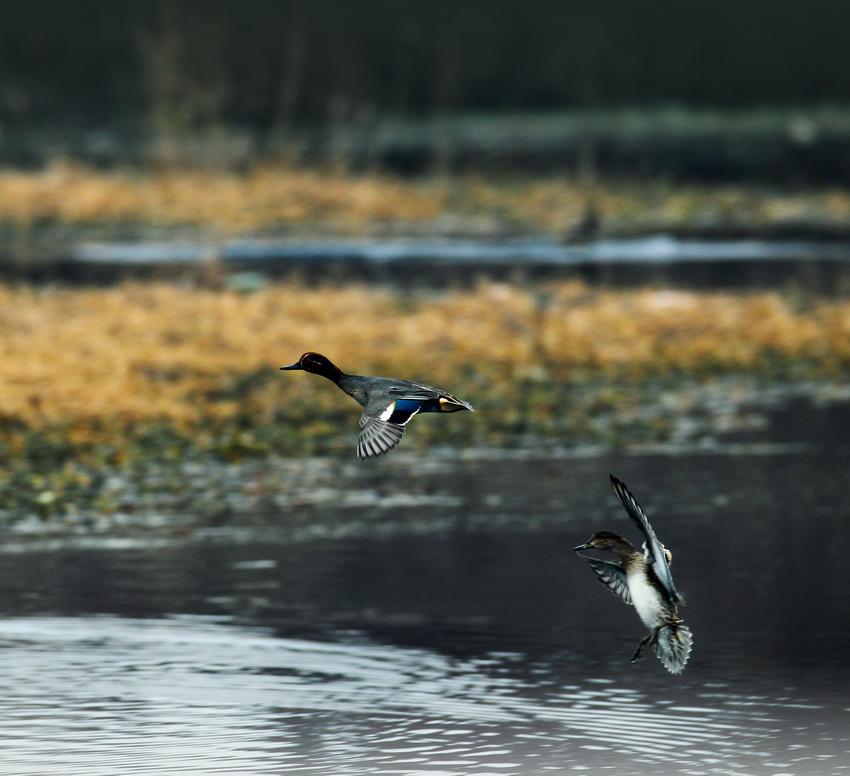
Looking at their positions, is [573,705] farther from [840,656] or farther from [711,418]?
[711,418]

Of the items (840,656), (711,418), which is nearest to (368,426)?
(840,656)

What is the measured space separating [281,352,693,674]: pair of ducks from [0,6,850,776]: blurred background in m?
0.52

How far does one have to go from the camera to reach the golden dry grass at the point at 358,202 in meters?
29.8

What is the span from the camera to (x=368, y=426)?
6.50 m

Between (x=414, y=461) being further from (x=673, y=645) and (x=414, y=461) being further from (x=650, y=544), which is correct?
(x=650, y=544)

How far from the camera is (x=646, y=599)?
6.63 meters

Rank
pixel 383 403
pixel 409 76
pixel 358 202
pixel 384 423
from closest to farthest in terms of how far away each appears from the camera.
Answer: pixel 384 423
pixel 383 403
pixel 358 202
pixel 409 76

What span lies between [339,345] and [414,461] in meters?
4.20

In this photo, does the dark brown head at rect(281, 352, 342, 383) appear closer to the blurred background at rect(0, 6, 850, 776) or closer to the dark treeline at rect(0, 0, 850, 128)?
the blurred background at rect(0, 6, 850, 776)

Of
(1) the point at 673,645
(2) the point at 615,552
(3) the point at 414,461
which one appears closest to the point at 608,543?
(2) the point at 615,552

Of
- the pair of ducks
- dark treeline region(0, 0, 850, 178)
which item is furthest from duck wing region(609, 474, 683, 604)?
dark treeline region(0, 0, 850, 178)

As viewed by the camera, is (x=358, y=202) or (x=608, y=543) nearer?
(x=608, y=543)

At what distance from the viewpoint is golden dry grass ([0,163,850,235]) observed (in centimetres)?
2980

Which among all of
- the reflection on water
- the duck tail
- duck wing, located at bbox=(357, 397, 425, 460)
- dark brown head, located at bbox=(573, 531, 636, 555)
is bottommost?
the reflection on water
